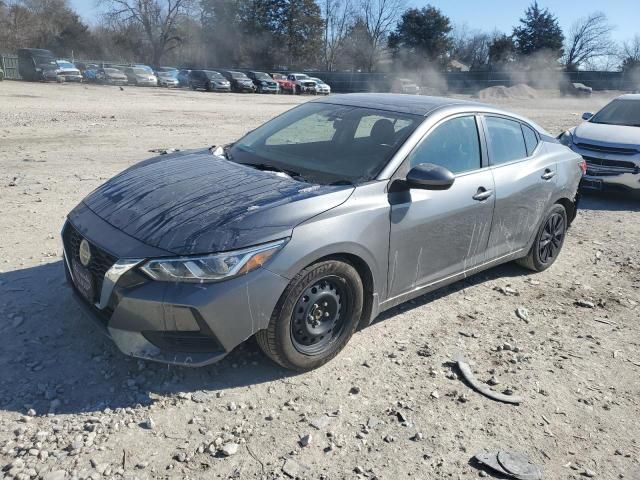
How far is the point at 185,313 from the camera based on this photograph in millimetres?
2949

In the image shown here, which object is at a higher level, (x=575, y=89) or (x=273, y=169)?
(x=575, y=89)

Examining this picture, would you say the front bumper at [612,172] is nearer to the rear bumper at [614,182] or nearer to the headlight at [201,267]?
the rear bumper at [614,182]

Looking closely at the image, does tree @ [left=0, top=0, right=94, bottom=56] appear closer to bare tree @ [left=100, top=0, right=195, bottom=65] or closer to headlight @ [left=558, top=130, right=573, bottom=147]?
bare tree @ [left=100, top=0, right=195, bottom=65]

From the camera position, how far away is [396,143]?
397cm

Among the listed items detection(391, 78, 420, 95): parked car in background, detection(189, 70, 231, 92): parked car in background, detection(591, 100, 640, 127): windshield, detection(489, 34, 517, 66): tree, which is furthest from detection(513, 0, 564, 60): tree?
detection(591, 100, 640, 127): windshield

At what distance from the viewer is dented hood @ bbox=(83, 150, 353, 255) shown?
3.07 m

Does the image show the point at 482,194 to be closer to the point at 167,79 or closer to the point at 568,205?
the point at 568,205

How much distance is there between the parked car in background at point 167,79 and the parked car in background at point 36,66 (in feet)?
23.2

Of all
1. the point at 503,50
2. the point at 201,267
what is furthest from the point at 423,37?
the point at 201,267

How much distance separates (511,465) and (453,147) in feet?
7.78

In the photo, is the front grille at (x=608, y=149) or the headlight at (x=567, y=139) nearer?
the front grille at (x=608, y=149)

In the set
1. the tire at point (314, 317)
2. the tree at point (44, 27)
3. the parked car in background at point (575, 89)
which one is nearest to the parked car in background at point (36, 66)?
the tree at point (44, 27)

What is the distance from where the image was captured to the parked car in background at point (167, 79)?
1626 inches

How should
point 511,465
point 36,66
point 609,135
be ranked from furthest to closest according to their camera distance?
point 36,66 < point 609,135 < point 511,465
